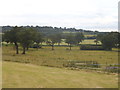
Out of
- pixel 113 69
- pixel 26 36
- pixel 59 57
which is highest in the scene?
pixel 26 36

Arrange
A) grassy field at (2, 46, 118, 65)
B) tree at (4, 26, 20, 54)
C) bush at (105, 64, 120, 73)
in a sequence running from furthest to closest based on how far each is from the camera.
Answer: tree at (4, 26, 20, 54)
grassy field at (2, 46, 118, 65)
bush at (105, 64, 120, 73)

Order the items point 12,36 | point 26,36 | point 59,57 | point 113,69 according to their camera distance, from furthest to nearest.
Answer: point 12,36 < point 26,36 < point 59,57 < point 113,69

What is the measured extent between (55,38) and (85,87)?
109 m

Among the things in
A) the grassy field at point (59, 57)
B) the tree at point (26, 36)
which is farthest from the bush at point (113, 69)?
the tree at point (26, 36)

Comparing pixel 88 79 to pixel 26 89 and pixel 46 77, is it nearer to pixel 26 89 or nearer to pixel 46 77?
pixel 46 77

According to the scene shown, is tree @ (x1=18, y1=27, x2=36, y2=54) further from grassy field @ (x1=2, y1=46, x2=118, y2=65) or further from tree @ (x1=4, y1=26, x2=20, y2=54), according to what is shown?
grassy field @ (x1=2, y1=46, x2=118, y2=65)

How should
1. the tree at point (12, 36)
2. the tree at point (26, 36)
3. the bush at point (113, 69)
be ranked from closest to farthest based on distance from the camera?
the bush at point (113, 69) < the tree at point (26, 36) < the tree at point (12, 36)

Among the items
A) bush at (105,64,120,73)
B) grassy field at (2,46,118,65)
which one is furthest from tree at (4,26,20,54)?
bush at (105,64,120,73)

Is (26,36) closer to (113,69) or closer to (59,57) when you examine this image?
(59,57)

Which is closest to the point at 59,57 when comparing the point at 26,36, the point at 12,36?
the point at 26,36

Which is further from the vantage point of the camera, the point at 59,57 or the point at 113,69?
the point at 59,57

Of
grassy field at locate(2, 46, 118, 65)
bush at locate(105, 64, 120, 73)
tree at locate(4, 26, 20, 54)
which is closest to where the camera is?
bush at locate(105, 64, 120, 73)

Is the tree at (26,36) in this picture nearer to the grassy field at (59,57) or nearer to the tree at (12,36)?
the tree at (12,36)

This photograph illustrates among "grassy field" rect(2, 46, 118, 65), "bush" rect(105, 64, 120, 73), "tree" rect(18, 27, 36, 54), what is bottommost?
"grassy field" rect(2, 46, 118, 65)
